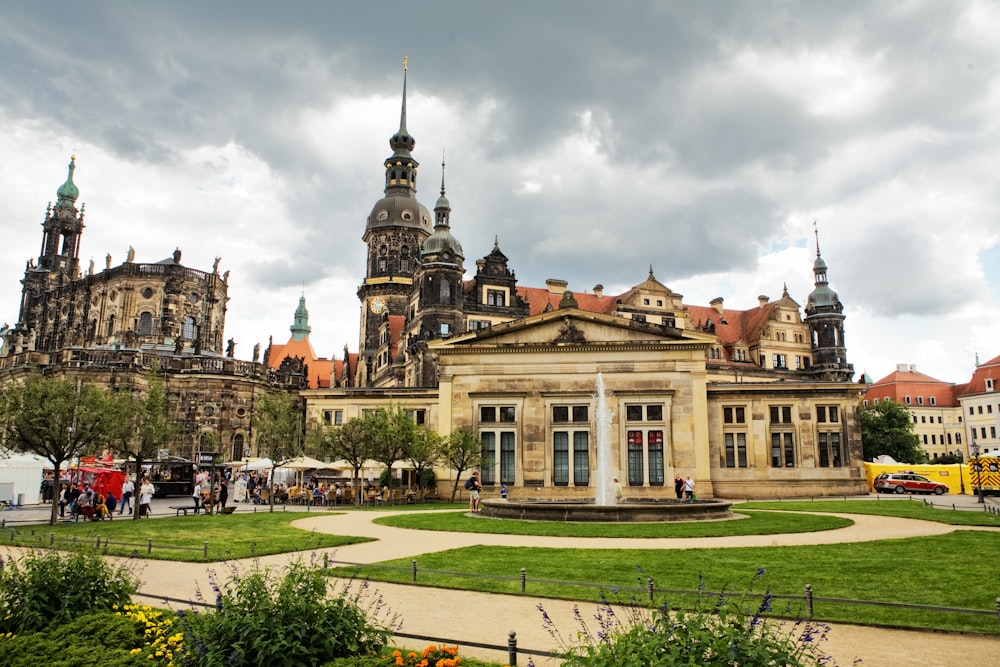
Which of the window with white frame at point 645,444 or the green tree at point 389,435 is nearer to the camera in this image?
the green tree at point 389,435

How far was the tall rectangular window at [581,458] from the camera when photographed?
160 feet

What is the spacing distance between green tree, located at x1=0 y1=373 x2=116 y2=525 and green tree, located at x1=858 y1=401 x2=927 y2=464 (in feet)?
262

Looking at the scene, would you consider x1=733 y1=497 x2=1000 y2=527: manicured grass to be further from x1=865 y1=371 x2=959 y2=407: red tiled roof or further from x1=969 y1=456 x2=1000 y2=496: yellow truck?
x1=865 y1=371 x2=959 y2=407: red tiled roof

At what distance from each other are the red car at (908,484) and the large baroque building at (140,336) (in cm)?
5412

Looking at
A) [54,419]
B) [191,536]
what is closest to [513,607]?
[191,536]

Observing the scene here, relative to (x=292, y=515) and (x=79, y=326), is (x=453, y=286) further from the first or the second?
(x=79, y=326)

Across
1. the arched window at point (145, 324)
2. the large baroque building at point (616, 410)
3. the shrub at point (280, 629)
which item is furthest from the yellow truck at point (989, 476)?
the arched window at point (145, 324)

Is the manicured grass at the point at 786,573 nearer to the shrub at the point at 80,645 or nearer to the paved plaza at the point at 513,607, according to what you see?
the paved plaza at the point at 513,607

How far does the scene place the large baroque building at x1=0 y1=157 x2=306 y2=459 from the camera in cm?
6956

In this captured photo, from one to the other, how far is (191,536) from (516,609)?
51.9 feet

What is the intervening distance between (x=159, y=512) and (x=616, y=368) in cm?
2932

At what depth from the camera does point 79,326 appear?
8406 centimetres

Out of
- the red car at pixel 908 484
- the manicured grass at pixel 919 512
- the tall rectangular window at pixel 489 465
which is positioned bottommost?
the manicured grass at pixel 919 512

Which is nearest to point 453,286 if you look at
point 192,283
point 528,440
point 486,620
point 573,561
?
point 528,440
